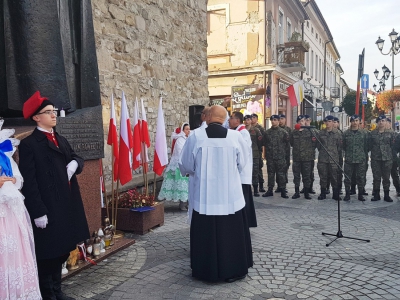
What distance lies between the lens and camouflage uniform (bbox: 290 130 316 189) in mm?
9000

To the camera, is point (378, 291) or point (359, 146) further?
point (359, 146)

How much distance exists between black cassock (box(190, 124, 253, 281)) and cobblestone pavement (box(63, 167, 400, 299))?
0.12 metres

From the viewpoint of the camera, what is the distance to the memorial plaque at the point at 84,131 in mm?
4418

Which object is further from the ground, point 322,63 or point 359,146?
point 322,63

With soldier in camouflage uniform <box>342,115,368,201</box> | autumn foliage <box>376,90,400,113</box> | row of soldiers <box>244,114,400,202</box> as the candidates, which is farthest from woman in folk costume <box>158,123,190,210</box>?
autumn foliage <box>376,90,400,113</box>

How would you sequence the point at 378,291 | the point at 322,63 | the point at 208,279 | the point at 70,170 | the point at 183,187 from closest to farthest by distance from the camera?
the point at 70,170 → the point at 378,291 → the point at 208,279 → the point at 183,187 → the point at 322,63

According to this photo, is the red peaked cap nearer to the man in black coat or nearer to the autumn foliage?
the man in black coat

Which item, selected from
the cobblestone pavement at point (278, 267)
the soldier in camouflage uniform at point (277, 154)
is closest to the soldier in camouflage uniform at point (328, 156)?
the soldier in camouflage uniform at point (277, 154)

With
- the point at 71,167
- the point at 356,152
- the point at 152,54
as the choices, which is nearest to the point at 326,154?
the point at 356,152

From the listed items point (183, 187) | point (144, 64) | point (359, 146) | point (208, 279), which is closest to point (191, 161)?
point (208, 279)

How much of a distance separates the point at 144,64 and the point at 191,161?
5209 millimetres

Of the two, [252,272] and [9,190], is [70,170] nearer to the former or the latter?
[9,190]

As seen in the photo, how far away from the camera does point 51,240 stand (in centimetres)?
319

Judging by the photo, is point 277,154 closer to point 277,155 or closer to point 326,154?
point 277,155
